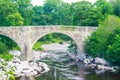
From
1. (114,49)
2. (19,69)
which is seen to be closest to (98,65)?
(114,49)

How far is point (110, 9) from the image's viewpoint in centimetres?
5984

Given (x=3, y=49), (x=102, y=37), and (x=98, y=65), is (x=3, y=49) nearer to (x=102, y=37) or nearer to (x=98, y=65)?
(x=98, y=65)

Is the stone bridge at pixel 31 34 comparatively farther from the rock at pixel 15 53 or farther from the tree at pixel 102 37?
the rock at pixel 15 53

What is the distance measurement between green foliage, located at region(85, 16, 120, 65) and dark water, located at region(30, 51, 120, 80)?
319cm

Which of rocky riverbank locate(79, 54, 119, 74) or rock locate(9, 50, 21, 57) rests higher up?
rock locate(9, 50, 21, 57)

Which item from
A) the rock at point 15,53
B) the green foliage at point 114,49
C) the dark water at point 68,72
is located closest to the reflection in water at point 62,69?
the dark water at point 68,72

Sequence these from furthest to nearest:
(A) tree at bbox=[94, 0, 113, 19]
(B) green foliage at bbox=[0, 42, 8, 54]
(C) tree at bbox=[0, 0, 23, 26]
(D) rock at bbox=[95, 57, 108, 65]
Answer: (C) tree at bbox=[0, 0, 23, 26]
(A) tree at bbox=[94, 0, 113, 19]
(B) green foliage at bbox=[0, 42, 8, 54]
(D) rock at bbox=[95, 57, 108, 65]

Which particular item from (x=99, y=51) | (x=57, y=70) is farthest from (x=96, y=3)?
(x=57, y=70)

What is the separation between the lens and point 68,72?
4459 centimetres

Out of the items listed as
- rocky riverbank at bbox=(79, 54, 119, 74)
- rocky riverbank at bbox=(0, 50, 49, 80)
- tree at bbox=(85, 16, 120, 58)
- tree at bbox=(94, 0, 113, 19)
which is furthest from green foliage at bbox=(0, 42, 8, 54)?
tree at bbox=(94, 0, 113, 19)

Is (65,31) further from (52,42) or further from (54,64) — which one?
(52,42)

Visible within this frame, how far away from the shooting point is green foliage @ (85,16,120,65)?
45594 millimetres

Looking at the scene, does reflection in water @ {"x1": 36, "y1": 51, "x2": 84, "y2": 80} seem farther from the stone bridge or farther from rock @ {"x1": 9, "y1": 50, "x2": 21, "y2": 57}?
rock @ {"x1": 9, "y1": 50, "x2": 21, "y2": 57}

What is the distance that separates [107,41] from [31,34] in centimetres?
1120
